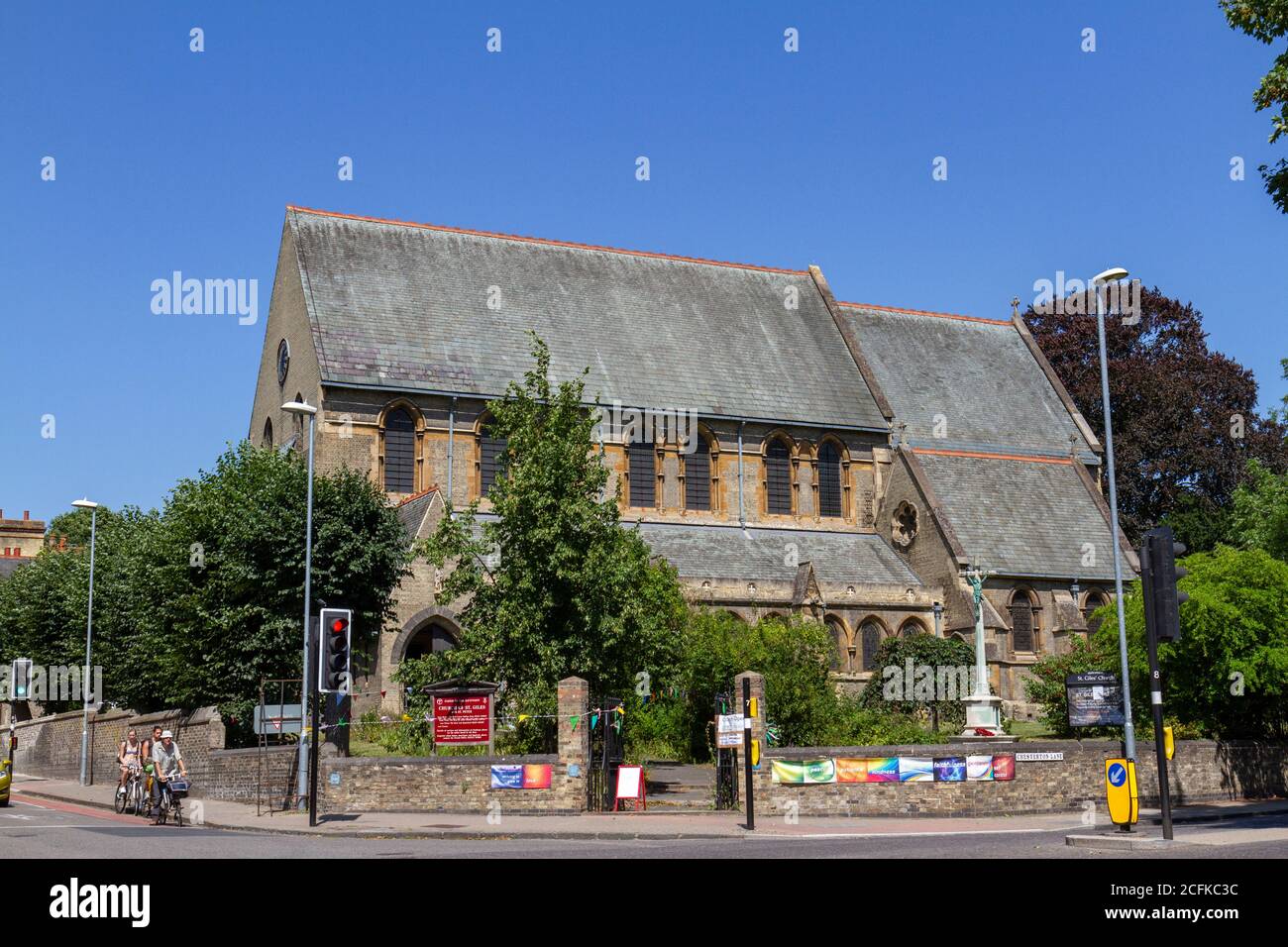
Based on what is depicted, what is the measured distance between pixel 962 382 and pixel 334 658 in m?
38.4

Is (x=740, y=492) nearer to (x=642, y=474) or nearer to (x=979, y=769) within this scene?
(x=642, y=474)

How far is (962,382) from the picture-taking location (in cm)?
5462

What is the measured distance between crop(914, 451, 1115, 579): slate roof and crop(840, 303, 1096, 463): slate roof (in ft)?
4.90

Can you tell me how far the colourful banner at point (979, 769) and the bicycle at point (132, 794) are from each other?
53.1 feet

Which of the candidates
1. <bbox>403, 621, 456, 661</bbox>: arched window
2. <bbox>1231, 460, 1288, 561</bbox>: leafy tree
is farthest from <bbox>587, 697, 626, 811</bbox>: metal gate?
<bbox>1231, 460, 1288, 561</bbox>: leafy tree

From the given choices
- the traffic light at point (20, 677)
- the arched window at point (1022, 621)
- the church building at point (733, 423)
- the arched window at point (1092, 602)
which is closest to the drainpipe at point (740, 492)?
the church building at point (733, 423)

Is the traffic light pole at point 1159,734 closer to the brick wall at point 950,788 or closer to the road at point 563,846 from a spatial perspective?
the road at point 563,846

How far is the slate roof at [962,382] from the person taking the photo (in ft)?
173

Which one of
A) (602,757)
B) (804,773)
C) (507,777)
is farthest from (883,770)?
(507,777)

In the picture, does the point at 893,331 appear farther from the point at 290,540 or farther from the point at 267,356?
the point at 290,540

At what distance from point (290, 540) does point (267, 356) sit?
18348 mm

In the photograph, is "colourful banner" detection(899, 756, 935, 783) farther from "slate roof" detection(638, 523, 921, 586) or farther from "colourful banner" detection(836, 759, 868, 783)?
"slate roof" detection(638, 523, 921, 586)

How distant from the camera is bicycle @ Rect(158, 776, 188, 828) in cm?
2413

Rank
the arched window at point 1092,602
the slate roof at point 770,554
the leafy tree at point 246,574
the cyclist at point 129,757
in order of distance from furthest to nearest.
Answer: the arched window at point 1092,602 < the slate roof at point 770,554 < the leafy tree at point 246,574 < the cyclist at point 129,757
